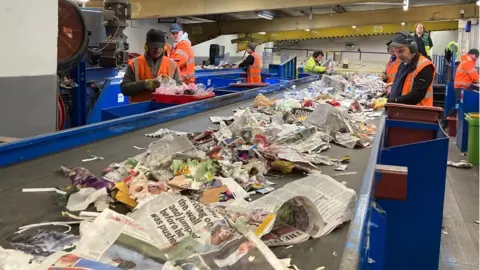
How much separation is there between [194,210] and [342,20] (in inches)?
469

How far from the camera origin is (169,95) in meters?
3.50

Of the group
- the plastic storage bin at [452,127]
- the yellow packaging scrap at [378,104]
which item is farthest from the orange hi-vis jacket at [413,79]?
the plastic storage bin at [452,127]

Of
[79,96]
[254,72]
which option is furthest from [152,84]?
[254,72]

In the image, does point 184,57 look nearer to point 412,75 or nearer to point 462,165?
point 412,75

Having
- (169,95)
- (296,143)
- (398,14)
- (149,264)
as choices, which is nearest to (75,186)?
(149,264)

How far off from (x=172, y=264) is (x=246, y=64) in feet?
23.6

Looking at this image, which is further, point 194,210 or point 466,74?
point 466,74

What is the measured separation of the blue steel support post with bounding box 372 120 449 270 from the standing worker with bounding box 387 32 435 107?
109 centimetres

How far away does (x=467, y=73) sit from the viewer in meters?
7.34

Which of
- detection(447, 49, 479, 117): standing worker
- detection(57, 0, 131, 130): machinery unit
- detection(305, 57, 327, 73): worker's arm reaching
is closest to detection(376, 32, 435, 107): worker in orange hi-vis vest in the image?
detection(57, 0, 131, 130): machinery unit

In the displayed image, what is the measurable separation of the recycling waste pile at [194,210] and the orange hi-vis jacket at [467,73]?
6166mm

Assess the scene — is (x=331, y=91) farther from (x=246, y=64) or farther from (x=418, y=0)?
(x=418, y=0)

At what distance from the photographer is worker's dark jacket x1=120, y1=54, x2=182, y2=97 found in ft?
12.2

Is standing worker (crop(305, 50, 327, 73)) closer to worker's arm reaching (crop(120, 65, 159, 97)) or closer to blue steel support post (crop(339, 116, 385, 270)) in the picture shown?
worker's arm reaching (crop(120, 65, 159, 97))
